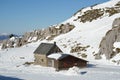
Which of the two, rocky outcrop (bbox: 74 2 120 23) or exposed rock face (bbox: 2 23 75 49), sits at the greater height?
rocky outcrop (bbox: 74 2 120 23)

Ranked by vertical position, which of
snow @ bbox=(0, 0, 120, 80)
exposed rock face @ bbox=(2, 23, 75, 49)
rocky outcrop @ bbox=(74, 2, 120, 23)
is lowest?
snow @ bbox=(0, 0, 120, 80)

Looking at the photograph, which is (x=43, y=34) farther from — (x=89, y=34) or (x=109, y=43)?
(x=109, y=43)

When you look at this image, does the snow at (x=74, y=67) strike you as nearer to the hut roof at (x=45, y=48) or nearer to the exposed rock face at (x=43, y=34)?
the hut roof at (x=45, y=48)

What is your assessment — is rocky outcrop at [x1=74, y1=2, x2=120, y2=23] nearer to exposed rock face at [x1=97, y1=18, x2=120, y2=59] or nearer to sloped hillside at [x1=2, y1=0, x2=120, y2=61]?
sloped hillside at [x1=2, y1=0, x2=120, y2=61]

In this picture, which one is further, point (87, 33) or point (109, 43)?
point (87, 33)

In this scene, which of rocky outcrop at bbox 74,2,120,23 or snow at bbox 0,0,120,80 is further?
rocky outcrop at bbox 74,2,120,23

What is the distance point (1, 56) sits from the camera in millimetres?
96125

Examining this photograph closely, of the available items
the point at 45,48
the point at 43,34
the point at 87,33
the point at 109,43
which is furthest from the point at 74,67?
the point at 43,34

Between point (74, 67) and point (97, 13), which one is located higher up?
point (97, 13)

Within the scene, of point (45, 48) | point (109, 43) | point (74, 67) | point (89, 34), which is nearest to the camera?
point (74, 67)

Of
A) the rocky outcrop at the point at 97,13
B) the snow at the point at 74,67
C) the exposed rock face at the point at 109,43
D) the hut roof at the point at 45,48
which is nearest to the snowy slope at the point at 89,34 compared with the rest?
the snow at the point at 74,67

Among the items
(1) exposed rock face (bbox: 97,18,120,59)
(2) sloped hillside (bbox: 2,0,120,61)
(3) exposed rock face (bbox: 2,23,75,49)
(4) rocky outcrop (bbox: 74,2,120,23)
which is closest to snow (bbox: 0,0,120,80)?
(2) sloped hillside (bbox: 2,0,120,61)

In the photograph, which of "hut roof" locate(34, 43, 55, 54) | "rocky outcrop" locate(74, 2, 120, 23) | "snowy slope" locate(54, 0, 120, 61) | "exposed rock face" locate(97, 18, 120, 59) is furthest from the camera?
"rocky outcrop" locate(74, 2, 120, 23)

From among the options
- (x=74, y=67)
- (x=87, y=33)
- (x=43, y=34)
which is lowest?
(x=74, y=67)
